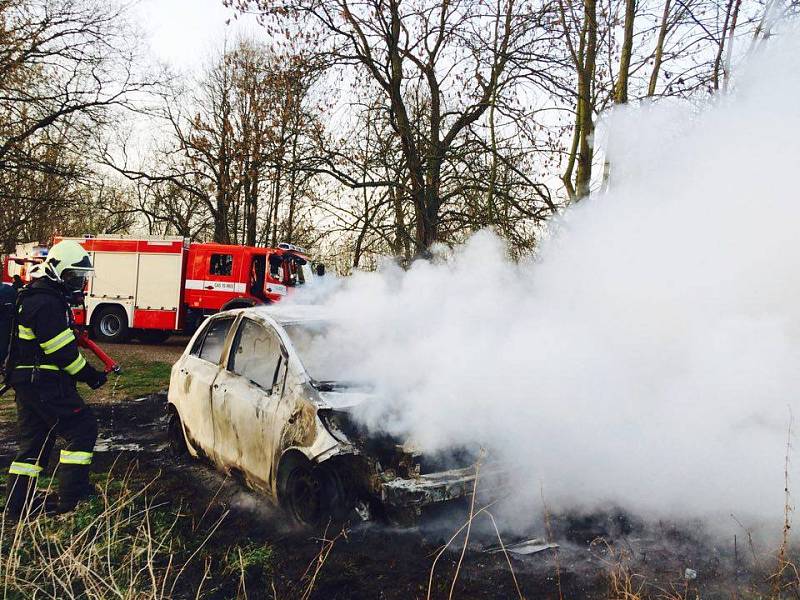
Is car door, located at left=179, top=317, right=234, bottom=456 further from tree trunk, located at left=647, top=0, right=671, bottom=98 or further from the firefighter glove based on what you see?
tree trunk, located at left=647, top=0, right=671, bottom=98

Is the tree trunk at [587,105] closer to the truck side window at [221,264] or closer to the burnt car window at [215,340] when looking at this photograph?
the burnt car window at [215,340]

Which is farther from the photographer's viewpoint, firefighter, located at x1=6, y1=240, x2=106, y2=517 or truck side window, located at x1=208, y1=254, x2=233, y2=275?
truck side window, located at x1=208, y1=254, x2=233, y2=275

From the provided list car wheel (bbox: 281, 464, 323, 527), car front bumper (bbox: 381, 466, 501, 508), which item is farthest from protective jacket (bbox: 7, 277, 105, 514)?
car front bumper (bbox: 381, 466, 501, 508)

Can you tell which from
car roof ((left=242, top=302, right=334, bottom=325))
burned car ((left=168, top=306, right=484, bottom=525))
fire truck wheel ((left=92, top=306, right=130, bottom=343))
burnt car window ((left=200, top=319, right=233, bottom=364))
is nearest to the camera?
burned car ((left=168, top=306, right=484, bottom=525))

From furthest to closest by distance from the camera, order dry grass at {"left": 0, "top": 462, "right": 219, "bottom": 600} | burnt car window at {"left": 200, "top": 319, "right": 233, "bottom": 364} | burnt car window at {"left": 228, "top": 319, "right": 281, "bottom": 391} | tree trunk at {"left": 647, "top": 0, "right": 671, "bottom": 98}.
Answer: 1. tree trunk at {"left": 647, "top": 0, "right": 671, "bottom": 98}
2. burnt car window at {"left": 200, "top": 319, "right": 233, "bottom": 364}
3. burnt car window at {"left": 228, "top": 319, "right": 281, "bottom": 391}
4. dry grass at {"left": 0, "top": 462, "right": 219, "bottom": 600}

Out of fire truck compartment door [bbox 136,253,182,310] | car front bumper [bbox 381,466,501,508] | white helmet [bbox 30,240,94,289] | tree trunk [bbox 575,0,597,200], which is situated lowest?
car front bumper [bbox 381,466,501,508]

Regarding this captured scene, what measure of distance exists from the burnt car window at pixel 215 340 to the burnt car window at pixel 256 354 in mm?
291

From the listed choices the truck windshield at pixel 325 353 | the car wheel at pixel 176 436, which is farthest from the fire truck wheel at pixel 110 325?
the truck windshield at pixel 325 353

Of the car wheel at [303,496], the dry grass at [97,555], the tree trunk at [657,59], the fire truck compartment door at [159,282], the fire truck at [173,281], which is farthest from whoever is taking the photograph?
the fire truck compartment door at [159,282]

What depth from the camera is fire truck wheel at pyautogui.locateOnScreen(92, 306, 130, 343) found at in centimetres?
1658

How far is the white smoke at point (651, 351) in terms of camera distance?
3.62 metres

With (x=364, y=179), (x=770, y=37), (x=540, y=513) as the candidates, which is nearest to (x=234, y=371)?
(x=540, y=513)

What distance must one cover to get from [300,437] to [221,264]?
12.5m

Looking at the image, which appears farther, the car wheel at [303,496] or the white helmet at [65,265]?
the white helmet at [65,265]
